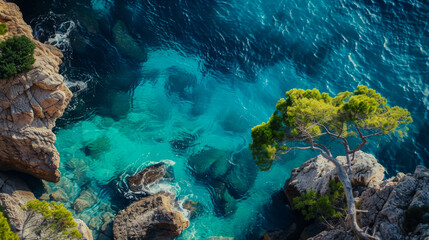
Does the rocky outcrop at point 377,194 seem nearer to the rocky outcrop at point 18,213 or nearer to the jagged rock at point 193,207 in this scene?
the jagged rock at point 193,207

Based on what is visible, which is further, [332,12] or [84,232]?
[332,12]

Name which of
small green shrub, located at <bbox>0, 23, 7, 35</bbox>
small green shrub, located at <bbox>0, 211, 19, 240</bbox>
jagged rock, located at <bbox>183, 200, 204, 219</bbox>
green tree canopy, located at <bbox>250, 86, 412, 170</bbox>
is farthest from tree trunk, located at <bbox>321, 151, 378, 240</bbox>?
small green shrub, located at <bbox>0, 23, 7, 35</bbox>

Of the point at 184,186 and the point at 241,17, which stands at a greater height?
the point at 241,17

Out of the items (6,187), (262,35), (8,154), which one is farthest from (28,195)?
(262,35)

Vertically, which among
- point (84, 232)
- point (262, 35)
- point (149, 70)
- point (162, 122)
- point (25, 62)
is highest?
point (262, 35)

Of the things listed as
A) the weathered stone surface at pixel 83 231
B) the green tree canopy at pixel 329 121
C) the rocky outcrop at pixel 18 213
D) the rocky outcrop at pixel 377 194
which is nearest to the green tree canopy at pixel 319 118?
the green tree canopy at pixel 329 121

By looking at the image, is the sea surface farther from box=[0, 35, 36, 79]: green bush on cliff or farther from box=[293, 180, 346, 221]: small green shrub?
box=[0, 35, 36, 79]: green bush on cliff

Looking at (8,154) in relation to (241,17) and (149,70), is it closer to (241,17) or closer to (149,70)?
(149,70)
